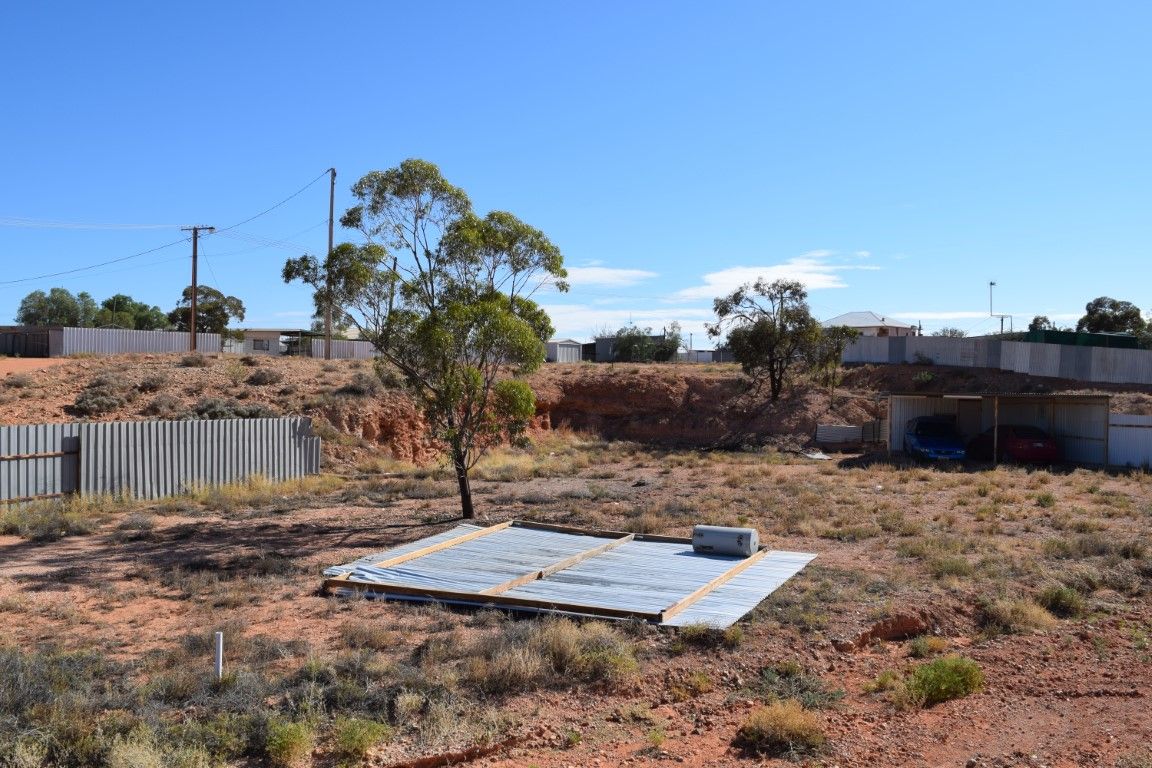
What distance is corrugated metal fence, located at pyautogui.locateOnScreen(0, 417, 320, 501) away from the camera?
67.9 feet

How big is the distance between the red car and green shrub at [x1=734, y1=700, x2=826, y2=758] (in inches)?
1076

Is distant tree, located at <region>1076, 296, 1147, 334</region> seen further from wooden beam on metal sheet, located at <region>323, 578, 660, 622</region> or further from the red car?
wooden beam on metal sheet, located at <region>323, 578, 660, 622</region>

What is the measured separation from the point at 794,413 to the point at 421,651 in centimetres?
3641

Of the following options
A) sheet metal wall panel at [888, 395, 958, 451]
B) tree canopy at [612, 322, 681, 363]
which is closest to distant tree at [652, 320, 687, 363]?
tree canopy at [612, 322, 681, 363]

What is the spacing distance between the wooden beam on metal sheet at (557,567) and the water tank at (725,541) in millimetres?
1738

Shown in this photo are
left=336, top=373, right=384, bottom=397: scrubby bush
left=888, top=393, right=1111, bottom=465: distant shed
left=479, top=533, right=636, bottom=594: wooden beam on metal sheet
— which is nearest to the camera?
left=479, top=533, right=636, bottom=594: wooden beam on metal sheet

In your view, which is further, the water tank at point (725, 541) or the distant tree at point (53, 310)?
the distant tree at point (53, 310)

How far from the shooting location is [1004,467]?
3016 cm

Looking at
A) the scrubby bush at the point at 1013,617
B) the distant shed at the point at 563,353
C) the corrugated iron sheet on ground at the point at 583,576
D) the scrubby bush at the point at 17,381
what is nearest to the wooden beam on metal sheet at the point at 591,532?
the corrugated iron sheet on ground at the point at 583,576

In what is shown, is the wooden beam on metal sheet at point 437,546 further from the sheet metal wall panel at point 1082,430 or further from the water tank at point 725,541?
the sheet metal wall panel at point 1082,430

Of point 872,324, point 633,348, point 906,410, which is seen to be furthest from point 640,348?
point 906,410

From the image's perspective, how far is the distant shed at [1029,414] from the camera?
32250 millimetres

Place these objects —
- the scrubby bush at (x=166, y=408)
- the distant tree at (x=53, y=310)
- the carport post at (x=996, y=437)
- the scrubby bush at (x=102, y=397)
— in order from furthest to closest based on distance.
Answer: the distant tree at (x=53, y=310)
the carport post at (x=996, y=437)
the scrubby bush at (x=166, y=408)
the scrubby bush at (x=102, y=397)

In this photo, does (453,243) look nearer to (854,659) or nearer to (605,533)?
(605,533)
